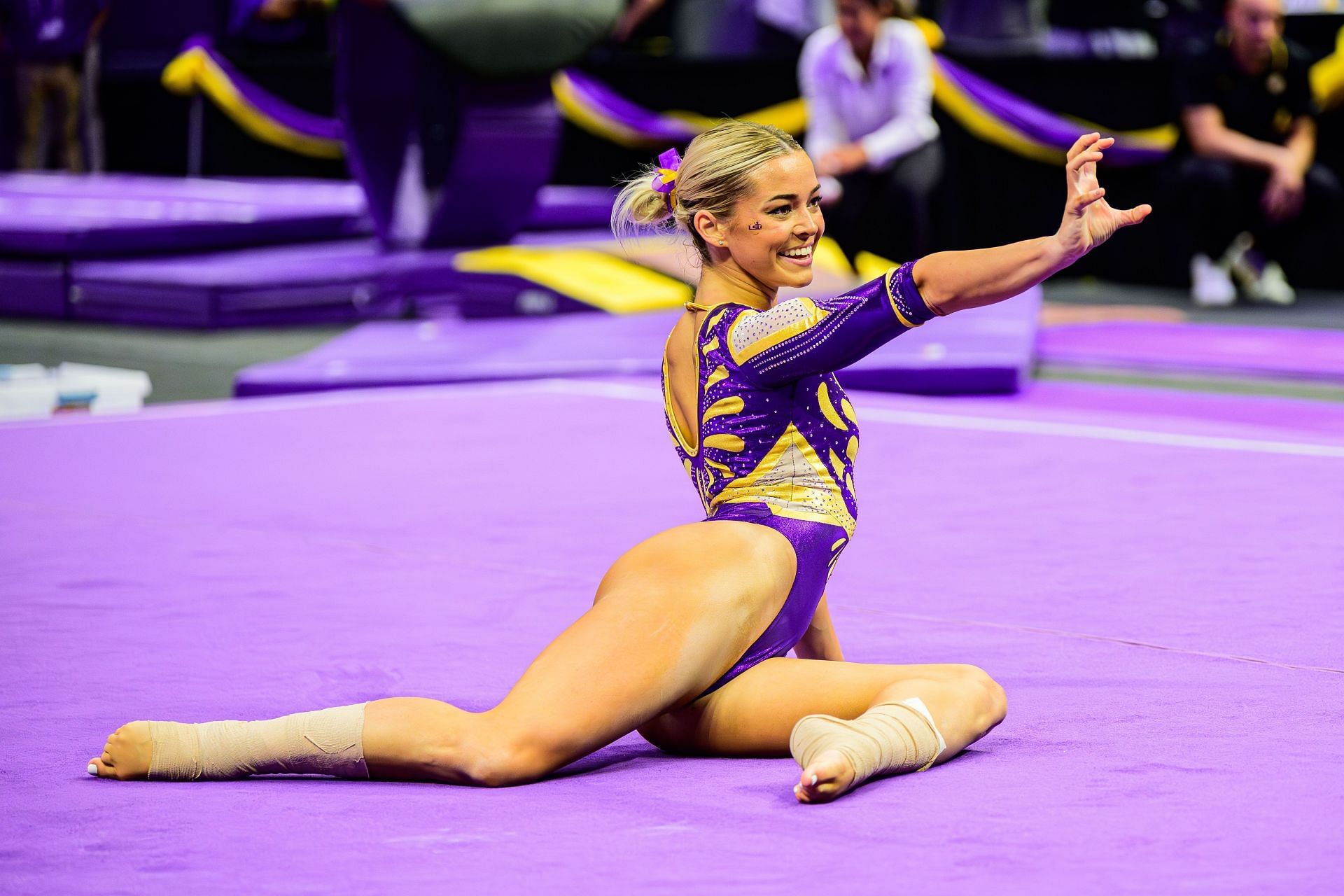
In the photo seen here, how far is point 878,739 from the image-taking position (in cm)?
166

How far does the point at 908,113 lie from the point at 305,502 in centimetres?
342

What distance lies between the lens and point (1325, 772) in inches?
66.2

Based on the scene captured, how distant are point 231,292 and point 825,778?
4.89 m

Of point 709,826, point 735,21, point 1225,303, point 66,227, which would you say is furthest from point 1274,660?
point 735,21

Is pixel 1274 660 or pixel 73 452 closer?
pixel 1274 660

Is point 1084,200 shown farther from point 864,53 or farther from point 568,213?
point 568,213

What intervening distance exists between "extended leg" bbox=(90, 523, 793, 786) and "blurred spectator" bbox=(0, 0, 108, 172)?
826 cm

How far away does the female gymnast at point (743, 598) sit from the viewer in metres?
1.68

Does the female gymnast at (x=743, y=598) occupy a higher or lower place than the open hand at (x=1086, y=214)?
lower

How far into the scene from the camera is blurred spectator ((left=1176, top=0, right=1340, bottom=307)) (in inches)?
245

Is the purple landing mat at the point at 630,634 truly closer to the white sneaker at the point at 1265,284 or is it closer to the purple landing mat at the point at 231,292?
the purple landing mat at the point at 231,292

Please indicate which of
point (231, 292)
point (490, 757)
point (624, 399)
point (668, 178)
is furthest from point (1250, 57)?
point (490, 757)

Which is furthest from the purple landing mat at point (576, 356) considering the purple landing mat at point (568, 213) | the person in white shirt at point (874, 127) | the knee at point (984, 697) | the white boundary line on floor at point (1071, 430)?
the knee at point (984, 697)

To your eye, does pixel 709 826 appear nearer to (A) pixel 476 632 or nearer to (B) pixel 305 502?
(A) pixel 476 632
